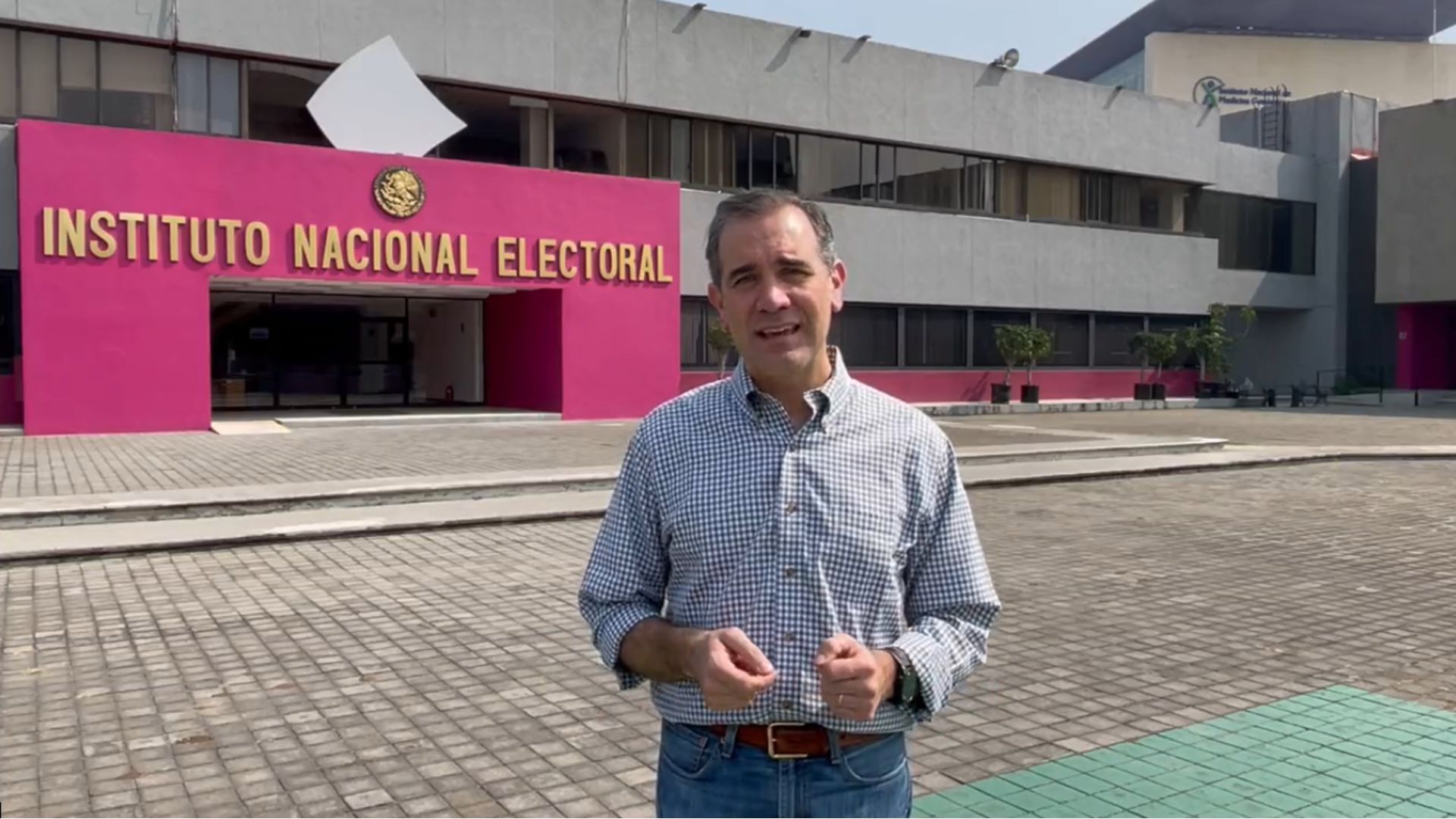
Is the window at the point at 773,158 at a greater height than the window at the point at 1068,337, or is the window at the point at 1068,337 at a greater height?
the window at the point at 773,158

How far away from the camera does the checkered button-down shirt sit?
219 centimetres

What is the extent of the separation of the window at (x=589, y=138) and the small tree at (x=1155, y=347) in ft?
55.8

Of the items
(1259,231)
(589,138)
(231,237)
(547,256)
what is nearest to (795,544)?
(231,237)

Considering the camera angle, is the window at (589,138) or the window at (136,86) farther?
the window at (589,138)

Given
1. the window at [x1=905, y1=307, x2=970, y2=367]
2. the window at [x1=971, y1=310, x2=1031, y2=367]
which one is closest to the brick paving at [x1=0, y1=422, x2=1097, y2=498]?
the window at [x1=905, y1=307, x2=970, y2=367]

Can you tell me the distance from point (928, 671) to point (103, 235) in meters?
20.9

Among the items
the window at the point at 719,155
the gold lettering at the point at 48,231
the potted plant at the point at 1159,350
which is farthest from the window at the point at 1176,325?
the gold lettering at the point at 48,231

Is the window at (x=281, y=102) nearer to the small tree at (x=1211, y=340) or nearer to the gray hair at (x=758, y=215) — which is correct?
the gray hair at (x=758, y=215)

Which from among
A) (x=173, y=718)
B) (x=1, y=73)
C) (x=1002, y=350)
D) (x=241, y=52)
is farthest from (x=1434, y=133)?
(x=173, y=718)

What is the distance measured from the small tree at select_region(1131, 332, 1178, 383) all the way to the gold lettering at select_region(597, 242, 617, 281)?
17.0 metres

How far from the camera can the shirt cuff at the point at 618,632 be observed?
7.38 feet

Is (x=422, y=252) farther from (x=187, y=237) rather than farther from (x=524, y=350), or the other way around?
(x=187, y=237)

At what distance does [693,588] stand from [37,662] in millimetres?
5395

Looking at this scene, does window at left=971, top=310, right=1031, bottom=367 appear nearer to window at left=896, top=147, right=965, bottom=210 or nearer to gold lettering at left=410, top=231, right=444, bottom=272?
window at left=896, top=147, right=965, bottom=210
